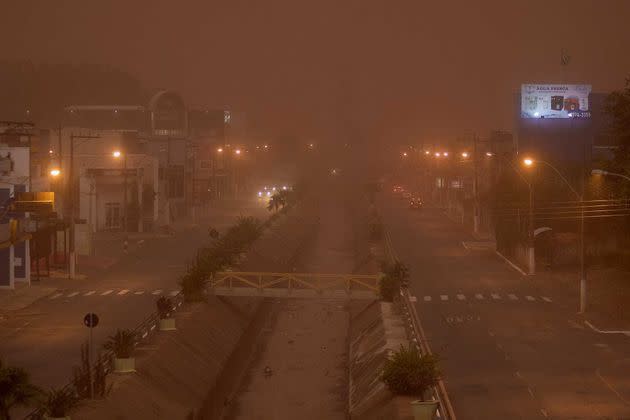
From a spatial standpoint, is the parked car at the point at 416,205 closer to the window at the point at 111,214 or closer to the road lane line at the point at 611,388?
the window at the point at 111,214

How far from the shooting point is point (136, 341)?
27859 millimetres

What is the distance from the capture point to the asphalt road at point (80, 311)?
2836cm

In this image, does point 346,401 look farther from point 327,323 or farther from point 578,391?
point 327,323

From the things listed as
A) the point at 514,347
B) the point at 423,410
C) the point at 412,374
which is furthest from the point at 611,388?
the point at 423,410

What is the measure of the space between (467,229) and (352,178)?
10984cm

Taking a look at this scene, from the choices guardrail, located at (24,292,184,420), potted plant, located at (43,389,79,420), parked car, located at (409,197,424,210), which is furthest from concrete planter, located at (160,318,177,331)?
parked car, located at (409,197,424,210)

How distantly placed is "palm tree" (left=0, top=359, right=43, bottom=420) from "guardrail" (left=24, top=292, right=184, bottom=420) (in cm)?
69

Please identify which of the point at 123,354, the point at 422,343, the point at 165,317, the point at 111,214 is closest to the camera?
the point at 123,354

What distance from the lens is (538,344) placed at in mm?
31891

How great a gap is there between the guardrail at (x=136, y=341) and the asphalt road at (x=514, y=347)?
27.8 feet

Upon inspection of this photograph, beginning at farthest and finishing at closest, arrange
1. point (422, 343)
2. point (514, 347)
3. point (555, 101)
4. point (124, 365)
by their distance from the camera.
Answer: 1. point (555, 101)
2. point (514, 347)
3. point (422, 343)
4. point (124, 365)

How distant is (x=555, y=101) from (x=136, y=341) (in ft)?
252

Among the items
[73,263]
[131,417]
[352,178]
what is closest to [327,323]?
[73,263]

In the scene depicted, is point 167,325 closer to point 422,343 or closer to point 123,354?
point 123,354
